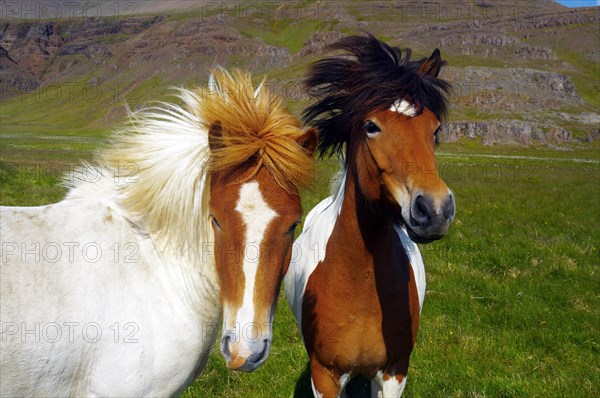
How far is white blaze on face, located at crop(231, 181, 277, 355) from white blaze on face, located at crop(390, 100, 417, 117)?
4.27ft

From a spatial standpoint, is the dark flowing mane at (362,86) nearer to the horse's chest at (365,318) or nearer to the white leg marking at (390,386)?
the horse's chest at (365,318)

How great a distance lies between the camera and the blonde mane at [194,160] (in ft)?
9.19

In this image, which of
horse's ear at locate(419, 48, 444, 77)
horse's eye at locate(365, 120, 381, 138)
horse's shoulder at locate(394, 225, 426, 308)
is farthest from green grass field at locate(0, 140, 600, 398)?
horse's ear at locate(419, 48, 444, 77)

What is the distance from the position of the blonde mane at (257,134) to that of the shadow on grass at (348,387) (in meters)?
3.15

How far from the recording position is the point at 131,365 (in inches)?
105

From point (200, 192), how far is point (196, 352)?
3.60 ft

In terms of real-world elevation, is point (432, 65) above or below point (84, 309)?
above

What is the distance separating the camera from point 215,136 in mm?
2807

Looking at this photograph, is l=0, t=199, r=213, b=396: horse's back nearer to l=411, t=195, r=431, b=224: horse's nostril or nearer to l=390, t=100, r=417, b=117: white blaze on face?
l=411, t=195, r=431, b=224: horse's nostril

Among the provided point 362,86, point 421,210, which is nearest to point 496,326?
point 421,210

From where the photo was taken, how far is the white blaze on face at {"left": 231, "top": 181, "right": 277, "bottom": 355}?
7.99ft

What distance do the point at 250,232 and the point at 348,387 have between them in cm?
376

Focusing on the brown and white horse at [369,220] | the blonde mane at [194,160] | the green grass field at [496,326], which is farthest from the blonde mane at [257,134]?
the brown and white horse at [369,220]

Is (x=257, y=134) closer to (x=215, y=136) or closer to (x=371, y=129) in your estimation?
(x=215, y=136)
